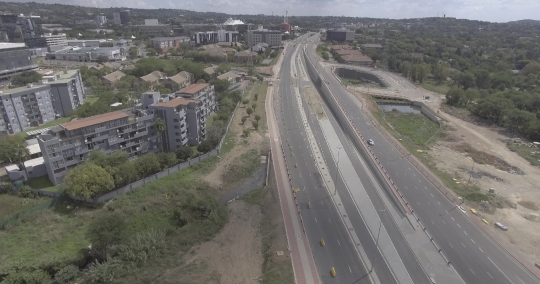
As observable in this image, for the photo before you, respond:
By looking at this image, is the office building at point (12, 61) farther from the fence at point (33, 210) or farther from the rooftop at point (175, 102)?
the fence at point (33, 210)

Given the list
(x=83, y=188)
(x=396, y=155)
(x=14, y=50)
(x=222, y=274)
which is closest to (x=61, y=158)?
(x=83, y=188)

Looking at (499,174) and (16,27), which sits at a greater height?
(16,27)

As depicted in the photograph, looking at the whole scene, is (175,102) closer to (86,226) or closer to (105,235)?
(86,226)

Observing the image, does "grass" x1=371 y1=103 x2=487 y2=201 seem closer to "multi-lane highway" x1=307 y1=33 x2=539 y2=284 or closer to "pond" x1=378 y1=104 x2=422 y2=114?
"multi-lane highway" x1=307 y1=33 x2=539 y2=284

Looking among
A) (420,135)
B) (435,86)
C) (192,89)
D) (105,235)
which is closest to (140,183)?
(105,235)

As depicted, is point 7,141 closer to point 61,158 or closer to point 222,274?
point 61,158

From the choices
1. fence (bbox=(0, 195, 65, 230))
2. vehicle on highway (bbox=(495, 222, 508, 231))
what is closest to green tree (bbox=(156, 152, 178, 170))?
fence (bbox=(0, 195, 65, 230))

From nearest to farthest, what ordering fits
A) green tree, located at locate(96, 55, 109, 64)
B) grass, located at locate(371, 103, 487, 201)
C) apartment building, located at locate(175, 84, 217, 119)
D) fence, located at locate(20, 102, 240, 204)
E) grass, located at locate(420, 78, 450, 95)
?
fence, located at locate(20, 102, 240, 204) → grass, located at locate(371, 103, 487, 201) → apartment building, located at locate(175, 84, 217, 119) → grass, located at locate(420, 78, 450, 95) → green tree, located at locate(96, 55, 109, 64)
